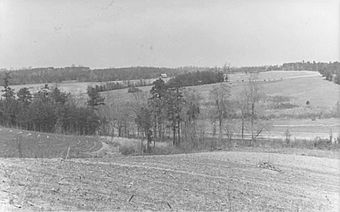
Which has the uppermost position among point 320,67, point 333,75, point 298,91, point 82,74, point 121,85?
point 320,67

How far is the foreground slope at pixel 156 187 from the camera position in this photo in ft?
32.7

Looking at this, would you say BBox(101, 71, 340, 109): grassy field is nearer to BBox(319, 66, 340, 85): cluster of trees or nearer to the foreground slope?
BBox(319, 66, 340, 85): cluster of trees

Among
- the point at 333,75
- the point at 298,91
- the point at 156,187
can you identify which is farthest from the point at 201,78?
the point at 156,187

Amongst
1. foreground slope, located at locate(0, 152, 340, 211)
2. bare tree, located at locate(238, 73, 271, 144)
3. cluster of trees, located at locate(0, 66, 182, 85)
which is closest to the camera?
foreground slope, located at locate(0, 152, 340, 211)

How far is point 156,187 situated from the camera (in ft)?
38.9

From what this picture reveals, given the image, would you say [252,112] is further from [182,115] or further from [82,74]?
[82,74]

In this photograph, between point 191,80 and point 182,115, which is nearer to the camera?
point 182,115

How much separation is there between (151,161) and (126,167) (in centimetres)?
258

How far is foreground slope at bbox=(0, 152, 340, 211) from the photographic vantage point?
9953mm

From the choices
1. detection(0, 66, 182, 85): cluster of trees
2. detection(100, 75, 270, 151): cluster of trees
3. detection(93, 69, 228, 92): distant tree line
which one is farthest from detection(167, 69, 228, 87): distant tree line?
detection(100, 75, 270, 151): cluster of trees

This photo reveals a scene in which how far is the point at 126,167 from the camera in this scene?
14438 mm

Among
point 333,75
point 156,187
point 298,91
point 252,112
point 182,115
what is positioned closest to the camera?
point 156,187

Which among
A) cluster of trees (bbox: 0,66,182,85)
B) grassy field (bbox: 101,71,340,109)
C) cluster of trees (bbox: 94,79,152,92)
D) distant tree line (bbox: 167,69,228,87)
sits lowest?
grassy field (bbox: 101,71,340,109)

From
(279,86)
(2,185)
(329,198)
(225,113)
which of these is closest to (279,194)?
(329,198)
